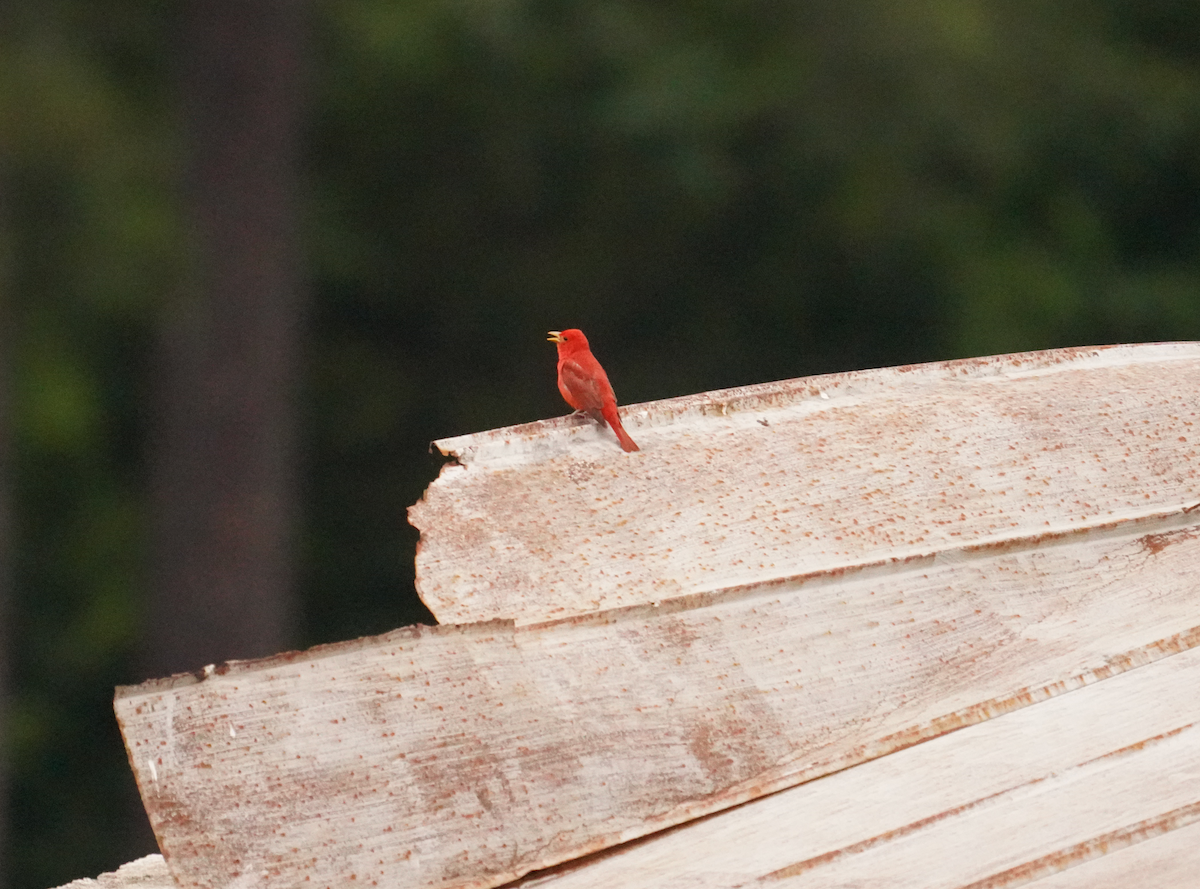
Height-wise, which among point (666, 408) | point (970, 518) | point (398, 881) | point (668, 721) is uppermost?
point (666, 408)

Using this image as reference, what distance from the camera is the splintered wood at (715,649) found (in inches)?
48.8

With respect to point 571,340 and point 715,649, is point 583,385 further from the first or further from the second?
point 715,649

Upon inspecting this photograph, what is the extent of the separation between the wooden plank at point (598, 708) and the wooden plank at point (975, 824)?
2 centimetres

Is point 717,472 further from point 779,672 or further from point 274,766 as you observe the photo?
point 274,766

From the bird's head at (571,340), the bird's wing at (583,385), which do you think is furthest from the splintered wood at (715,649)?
the bird's head at (571,340)

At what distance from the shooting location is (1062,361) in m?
2.05

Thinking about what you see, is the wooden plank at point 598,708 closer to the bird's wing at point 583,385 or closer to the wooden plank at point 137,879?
the wooden plank at point 137,879

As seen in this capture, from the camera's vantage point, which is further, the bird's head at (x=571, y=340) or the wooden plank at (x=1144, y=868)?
the bird's head at (x=571, y=340)

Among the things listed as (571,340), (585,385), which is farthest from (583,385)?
(571,340)

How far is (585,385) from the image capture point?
94.5 inches

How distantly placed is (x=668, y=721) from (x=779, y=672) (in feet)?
0.46

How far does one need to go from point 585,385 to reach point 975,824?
1.25 metres

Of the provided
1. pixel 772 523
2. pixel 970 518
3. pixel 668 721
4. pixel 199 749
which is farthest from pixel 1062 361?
pixel 199 749

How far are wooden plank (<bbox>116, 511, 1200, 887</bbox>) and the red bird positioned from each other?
1.35 feet
